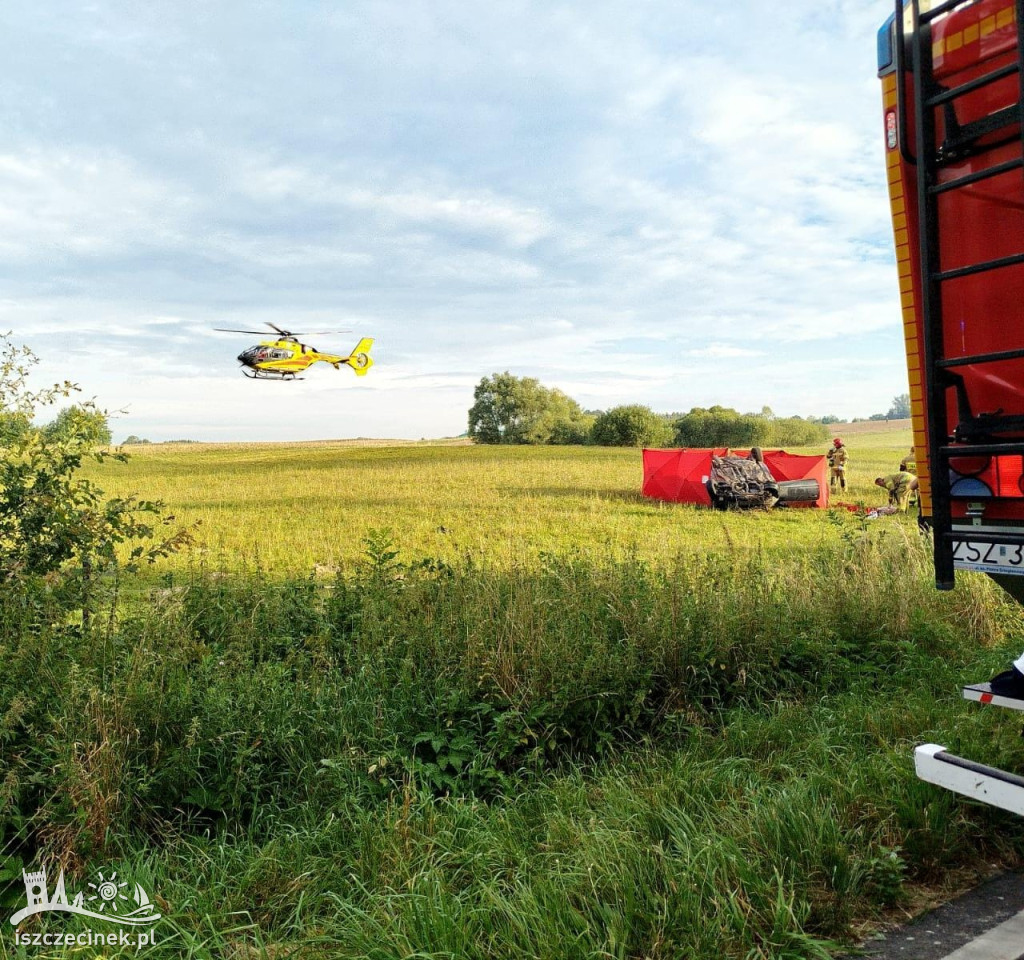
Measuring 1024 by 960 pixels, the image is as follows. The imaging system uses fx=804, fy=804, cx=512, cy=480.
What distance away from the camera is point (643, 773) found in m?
4.41

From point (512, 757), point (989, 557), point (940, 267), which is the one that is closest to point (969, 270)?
point (940, 267)

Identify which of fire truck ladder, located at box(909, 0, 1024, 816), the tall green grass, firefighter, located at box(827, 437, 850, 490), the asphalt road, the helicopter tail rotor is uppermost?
the helicopter tail rotor

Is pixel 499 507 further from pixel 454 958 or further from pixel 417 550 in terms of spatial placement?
pixel 454 958

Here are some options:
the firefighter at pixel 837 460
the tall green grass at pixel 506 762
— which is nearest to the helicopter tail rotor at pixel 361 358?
the firefighter at pixel 837 460

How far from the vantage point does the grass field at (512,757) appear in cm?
304

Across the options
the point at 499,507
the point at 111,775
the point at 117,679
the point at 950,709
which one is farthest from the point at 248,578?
the point at 499,507

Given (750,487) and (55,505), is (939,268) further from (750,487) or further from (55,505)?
(750,487)

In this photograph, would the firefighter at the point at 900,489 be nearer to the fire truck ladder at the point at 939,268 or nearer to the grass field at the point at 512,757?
the grass field at the point at 512,757

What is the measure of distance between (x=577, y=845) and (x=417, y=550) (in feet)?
32.7

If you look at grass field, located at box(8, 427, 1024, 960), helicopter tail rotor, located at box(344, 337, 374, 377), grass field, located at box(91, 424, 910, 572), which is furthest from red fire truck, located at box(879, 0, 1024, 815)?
helicopter tail rotor, located at box(344, 337, 374, 377)

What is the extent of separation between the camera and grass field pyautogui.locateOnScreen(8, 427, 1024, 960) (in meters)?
3.04

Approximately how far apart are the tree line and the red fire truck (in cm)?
5824

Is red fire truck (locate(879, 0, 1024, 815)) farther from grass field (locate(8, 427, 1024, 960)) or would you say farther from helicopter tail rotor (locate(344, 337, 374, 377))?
helicopter tail rotor (locate(344, 337, 374, 377))

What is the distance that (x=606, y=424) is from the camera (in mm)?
76000
